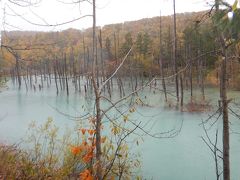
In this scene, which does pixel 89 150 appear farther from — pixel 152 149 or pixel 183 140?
pixel 183 140

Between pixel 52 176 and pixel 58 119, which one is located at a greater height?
pixel 52 176

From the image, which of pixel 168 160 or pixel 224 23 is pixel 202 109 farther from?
pixel 224 23

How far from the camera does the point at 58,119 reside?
515 inches

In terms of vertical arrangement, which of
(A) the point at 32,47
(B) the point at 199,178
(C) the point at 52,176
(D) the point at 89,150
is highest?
(A) the point at 32,47

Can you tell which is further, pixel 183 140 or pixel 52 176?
pixel 183 140

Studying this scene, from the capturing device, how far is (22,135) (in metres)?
10.4

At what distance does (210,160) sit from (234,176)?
3.06 feet

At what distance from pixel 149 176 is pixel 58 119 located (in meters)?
7.15

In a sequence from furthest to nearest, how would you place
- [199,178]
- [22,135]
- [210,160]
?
1. [22,135]
2. [210,160]
3. [199,178]

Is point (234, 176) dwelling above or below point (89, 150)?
below

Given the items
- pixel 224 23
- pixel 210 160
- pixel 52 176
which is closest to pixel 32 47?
pixel 224 23

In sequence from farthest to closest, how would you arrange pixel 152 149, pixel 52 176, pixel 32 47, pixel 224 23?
1. pixel 152 149
2. pixel 52 176
3. pixel 32 47
4. pixel 224 23

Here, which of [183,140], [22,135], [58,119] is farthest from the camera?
[58,119]

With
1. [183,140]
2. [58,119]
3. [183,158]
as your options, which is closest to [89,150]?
[183,158]
